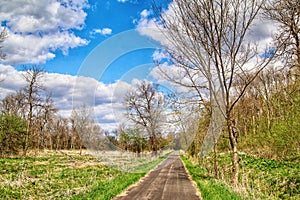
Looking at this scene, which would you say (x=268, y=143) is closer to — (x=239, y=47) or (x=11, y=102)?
(x=239, y=47)

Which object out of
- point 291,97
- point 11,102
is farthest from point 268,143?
point 11,102

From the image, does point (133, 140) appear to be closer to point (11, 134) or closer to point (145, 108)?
point (145, 108)

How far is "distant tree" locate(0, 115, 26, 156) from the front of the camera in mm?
37369

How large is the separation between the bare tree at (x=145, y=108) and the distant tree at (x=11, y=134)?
15.1 metres

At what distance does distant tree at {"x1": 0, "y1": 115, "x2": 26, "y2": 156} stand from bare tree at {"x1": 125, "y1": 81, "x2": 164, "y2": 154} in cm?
1514

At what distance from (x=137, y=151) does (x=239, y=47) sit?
3691 centimetres

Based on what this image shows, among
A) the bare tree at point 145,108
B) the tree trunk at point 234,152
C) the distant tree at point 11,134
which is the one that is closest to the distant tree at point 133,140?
the bare tree at point 145,108

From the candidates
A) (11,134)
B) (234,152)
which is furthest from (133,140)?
(234,152)

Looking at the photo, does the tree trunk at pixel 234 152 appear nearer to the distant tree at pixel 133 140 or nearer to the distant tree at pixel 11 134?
the distant tree at pixel 133 140

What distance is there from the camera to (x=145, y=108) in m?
41.2

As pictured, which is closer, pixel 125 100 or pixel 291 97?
pixel 291 97

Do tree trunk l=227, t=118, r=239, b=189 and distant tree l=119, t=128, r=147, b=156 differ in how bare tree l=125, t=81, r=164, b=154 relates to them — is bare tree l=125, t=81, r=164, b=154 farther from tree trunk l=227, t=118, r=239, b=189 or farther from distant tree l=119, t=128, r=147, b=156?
tree trunk l=227, t=118, r=239, b=189

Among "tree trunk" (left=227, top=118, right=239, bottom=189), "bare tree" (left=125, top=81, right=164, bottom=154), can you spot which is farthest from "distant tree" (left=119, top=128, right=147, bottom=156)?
"tree trunk" (left=227, top=118, right=239, bottom=189)

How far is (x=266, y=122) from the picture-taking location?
24.0 meters
